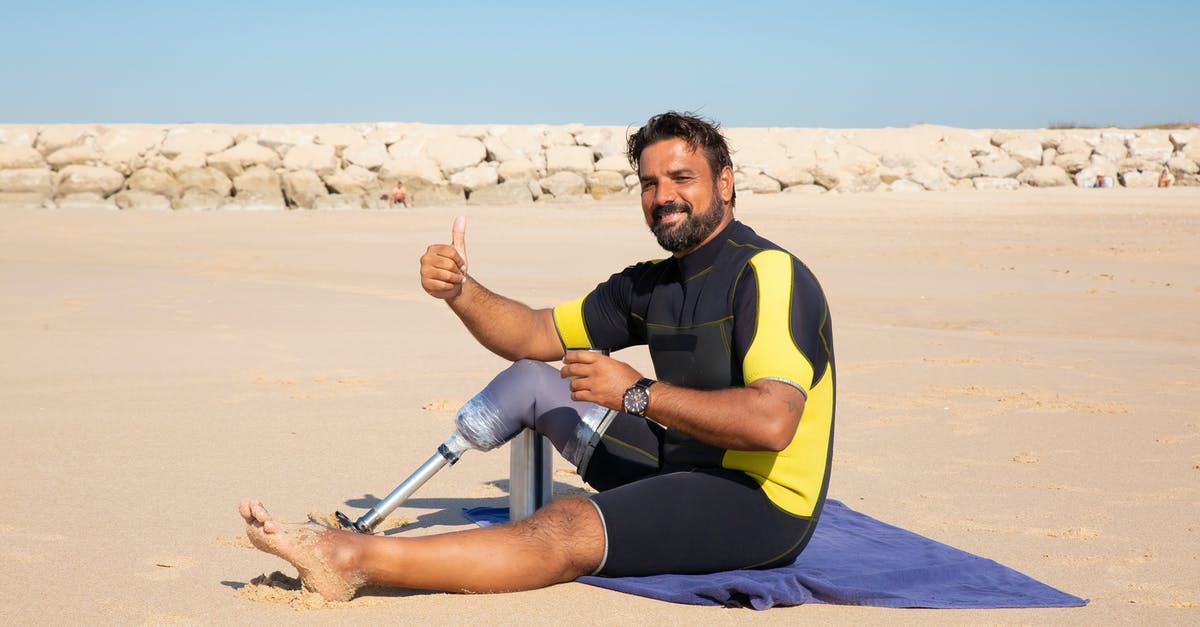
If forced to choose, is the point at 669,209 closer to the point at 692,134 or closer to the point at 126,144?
the point at 692,134

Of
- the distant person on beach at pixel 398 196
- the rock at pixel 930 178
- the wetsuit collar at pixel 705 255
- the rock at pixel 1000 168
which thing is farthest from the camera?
the rock at pixel 1000 168

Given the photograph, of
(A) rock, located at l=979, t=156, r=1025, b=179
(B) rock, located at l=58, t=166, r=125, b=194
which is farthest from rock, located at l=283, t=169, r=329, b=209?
(A) rock, located at l=979, t=156, r=1025, b=179

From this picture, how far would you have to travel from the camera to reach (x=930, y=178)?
24.9 meters

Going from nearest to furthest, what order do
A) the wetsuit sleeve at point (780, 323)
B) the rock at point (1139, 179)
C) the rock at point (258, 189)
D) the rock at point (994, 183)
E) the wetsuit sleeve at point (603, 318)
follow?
the wetsuit sleeve at point (780, 323), the wetsuit sleeve at point (603, 318), the rock at point (258, 189), the rock at point (994, 183), the rock at point (1139, 179)

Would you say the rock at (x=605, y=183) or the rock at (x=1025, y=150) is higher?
the rock at (x=1025, y=150)

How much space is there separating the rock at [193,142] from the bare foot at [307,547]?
23351 mm

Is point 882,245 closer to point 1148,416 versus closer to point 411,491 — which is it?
Answer: point 1148,416

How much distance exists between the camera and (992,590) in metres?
3.61

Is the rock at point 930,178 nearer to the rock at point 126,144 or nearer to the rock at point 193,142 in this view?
the rock at point 193,142

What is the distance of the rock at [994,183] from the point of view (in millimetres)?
25016

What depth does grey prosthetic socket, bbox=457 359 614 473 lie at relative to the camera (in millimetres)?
3889

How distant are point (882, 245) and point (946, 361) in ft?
25.5

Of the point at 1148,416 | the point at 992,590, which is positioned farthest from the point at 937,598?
the point at 1148,416

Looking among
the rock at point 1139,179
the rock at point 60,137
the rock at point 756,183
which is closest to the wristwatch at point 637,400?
the rock at point 756,183
